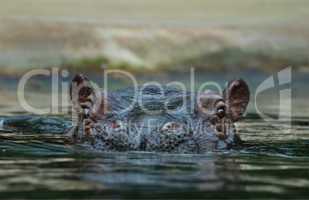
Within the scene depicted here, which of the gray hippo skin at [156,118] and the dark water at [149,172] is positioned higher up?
the gray hippo skin at [156,118]

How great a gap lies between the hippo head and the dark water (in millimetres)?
269

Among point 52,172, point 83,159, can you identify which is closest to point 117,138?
point 83,159

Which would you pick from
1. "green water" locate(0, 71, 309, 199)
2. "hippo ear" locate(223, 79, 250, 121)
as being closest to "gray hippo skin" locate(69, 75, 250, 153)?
"hippo ear" locate(223, 79, 250, 121)

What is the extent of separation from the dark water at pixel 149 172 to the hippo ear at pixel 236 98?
0.39 meters

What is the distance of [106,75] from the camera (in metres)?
26.0

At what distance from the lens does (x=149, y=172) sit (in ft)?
21.5

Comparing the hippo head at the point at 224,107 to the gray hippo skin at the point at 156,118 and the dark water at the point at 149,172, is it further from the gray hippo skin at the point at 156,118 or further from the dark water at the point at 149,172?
the dark water at the point at 149,172

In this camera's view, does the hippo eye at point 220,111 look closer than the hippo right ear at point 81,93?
Yes

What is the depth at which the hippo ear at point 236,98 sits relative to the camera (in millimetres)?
8352

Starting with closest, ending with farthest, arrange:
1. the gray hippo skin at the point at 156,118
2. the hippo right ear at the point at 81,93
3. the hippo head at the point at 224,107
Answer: the gray hippo skin at the point at 156,118 < the hippo head at the point at 224,107 < the hippo right ear at the point at 81,93

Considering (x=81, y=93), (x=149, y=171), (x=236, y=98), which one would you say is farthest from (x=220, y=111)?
(x=149, y=171)

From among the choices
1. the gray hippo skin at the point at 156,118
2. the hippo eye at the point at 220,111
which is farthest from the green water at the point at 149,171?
the hippo eye at the point at 220,111

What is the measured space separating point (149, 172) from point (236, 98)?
2106 millimetres

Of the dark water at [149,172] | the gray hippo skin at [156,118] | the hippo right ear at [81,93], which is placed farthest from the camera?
the hippo right ear at [81,93]
